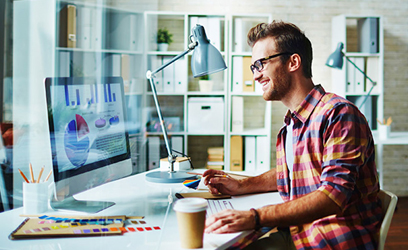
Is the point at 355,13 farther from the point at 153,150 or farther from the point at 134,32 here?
the point at 153,150

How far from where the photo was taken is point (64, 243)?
0.96 m

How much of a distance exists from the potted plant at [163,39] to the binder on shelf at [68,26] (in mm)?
1299

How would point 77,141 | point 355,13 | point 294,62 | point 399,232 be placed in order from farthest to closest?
point 355,13 → point 399,232 → point 294,62 → point 77,141

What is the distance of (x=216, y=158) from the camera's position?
367 centimetres

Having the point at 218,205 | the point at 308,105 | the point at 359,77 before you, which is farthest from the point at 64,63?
the point at 359,77

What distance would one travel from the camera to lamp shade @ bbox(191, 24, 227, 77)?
1.70m

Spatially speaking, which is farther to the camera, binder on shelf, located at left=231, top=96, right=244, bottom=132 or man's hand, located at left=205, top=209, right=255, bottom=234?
binder on shelf, located at left=231, top=96, right=244, bottom=132

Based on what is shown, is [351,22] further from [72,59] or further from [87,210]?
[87,210]

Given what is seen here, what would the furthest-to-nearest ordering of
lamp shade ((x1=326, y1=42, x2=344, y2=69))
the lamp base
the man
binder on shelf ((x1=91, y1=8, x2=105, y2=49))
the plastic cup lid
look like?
lamp shade ((x1=326, y1=42, x2=344, y2=69)) → binder on shelf ((x1=91, y1=8, x2=105, y2=49)) → the lamp base → the man → the plastic cup lid

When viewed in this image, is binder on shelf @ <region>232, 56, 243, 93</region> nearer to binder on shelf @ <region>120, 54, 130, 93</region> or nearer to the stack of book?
the stack of book

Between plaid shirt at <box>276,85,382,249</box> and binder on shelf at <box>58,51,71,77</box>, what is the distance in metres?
1.19

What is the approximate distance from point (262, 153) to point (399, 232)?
1.31 m

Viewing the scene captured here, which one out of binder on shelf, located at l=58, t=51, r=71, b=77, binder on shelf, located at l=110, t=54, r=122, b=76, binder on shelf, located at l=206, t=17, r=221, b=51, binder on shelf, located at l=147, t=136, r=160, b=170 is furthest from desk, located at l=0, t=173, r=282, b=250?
binder on shelf, located at l=206, t=17, r=221, b=51

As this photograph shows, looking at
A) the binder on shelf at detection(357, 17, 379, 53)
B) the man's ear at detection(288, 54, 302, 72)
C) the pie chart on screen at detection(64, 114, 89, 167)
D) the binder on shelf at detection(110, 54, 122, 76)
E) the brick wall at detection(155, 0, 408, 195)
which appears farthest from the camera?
the brick wall at detection(155, 0, 408, 195)
